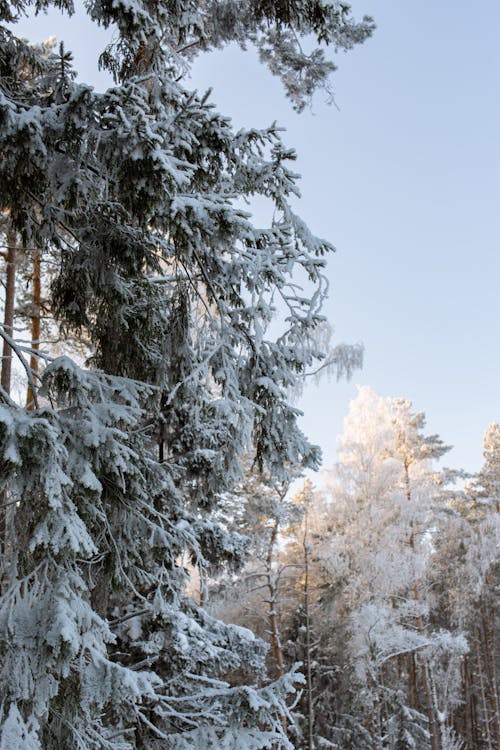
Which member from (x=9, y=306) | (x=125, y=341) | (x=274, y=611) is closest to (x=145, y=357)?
(x=125, y=341)

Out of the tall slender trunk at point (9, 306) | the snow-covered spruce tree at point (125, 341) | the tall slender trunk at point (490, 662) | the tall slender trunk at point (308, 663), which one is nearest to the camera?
the snow-covered spruce tree at point (125, 341)

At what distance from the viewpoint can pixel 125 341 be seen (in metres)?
4.12

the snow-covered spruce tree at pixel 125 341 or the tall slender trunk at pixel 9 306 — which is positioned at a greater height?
the tall slender trunk at pixel 9 306

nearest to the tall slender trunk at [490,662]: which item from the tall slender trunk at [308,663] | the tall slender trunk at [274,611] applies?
the tall slender trunk at [308,663]

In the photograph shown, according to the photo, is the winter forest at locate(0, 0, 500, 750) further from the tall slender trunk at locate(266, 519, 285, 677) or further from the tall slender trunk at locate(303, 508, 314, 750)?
the tall slender trunk at locate(303, 508, 314, 750)

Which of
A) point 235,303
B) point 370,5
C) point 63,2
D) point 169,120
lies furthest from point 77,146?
point 370,5

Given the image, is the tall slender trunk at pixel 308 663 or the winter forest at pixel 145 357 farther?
the tall slender trunk at pixel 308 663

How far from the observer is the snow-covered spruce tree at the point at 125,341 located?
8.11 ft

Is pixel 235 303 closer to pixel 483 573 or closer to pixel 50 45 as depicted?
pixel 50 45

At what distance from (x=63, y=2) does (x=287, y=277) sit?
2682 mm

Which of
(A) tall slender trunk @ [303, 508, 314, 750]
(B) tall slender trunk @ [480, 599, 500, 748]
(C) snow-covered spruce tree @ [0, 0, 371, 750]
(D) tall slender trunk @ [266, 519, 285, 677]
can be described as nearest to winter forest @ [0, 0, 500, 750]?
(C) snow-covered spruce tree @ [0, 0, 371, 750]

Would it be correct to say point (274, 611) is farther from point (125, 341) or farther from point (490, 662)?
Answer: point (125, 341)

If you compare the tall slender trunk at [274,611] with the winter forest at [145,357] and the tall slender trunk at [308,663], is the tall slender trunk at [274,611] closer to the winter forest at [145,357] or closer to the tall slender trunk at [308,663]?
the tall slender trunk at [308,663]

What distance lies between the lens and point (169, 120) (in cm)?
318
